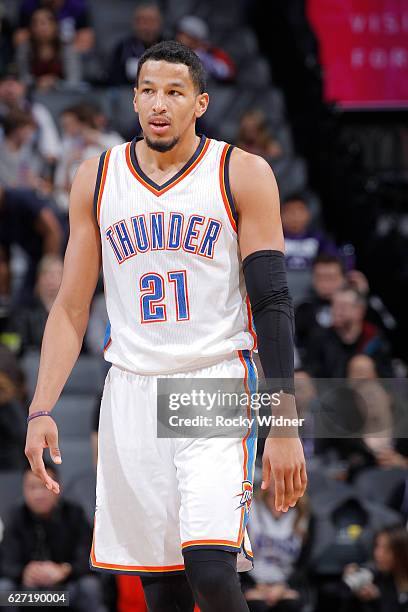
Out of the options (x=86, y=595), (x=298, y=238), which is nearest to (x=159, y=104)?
(x=86, y=595)

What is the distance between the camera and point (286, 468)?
3.49m

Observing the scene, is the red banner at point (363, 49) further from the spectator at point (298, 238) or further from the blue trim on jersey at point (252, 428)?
the blue trim on jersey at point (252, 428)

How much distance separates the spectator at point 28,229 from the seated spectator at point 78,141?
0.86 meters

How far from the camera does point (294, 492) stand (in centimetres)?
351

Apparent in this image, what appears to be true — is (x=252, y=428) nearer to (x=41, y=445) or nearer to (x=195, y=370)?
(x=195, y=370)

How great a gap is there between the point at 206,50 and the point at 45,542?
5361 millimetres

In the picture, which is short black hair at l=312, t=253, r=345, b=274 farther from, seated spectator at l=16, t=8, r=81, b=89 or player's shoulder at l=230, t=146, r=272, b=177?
player's shoulder at l=230, t=146, r=272, b=177

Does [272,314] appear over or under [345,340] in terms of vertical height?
under

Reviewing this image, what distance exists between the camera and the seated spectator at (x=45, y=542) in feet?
20.1

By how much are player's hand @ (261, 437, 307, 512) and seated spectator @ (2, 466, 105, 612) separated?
284 centimetres

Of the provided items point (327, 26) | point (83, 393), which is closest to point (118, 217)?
point (83, 393)

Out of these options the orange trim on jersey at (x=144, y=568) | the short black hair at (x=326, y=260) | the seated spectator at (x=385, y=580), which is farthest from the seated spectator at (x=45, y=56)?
the orange trim on jersey at (x=144, y=568)

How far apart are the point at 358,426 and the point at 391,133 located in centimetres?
569

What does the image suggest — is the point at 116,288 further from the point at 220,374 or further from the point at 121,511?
the point at 121,511
